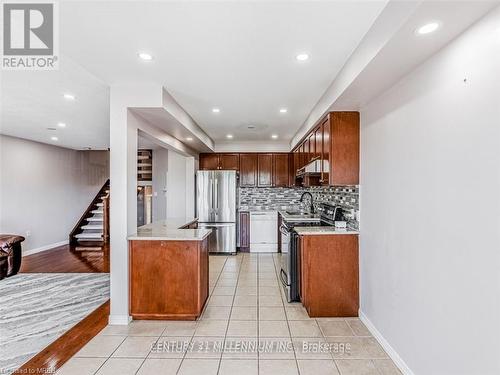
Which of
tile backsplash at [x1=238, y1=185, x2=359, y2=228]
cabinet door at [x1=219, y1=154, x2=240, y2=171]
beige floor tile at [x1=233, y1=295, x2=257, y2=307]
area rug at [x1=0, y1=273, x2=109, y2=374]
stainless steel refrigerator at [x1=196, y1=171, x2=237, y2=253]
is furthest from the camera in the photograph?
tile backsplash at [x1=238, y1=185, x2=359, y2=228]

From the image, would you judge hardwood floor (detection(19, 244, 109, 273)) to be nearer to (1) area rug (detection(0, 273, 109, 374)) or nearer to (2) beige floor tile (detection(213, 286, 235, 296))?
(1) area rug (detection(0, 273, 109, 374))

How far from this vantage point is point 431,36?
1.57 meters

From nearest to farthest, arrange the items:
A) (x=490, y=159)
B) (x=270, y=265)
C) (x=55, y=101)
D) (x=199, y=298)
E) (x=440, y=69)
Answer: (x=490, y=159)
(x=440, y=69)
(x=199, y=298)
(x=55, y=101)
(x=270, y=265)

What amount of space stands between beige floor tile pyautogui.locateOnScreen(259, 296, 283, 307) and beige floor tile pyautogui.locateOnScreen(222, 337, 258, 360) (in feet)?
2.58

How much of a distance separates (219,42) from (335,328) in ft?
9.01

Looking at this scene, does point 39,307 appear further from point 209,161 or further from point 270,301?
point 209,161

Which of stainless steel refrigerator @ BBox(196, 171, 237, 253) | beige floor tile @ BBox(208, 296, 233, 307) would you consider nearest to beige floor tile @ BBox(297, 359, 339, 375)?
beige floor tile @ BBox(208, 296, 233, 307)

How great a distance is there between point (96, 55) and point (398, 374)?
334 centimetres

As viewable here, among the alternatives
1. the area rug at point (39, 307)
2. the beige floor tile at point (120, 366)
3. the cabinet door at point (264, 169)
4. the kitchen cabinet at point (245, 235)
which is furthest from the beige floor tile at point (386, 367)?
the cabinet door at point (264, 169)

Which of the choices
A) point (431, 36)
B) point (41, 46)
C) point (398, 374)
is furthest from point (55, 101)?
point (398, 374)

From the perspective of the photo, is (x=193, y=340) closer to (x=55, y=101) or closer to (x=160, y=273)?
(x=160, y=273)

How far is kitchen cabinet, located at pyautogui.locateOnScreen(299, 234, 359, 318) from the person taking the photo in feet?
9.87

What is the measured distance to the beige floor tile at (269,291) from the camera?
3.65m

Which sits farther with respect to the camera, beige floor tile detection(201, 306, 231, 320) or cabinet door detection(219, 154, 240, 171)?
cabinet door detection(219, 154, 240, 171)
